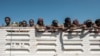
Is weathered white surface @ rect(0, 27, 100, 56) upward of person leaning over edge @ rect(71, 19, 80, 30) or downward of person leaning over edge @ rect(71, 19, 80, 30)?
downward

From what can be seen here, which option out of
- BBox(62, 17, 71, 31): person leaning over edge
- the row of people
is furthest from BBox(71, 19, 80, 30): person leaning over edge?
BBox(62, 17, 71, 31): person leaning over edge

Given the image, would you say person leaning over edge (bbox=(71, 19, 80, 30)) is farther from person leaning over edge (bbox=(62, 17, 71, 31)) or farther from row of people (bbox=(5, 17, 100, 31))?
person leaning over edge (bbox=(62, 17, 71, 31))

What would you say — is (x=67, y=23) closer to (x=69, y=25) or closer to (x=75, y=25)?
(x=69, y=25)

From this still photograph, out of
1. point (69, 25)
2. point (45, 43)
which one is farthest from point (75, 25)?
point (45, 43)

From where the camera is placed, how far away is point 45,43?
652cm

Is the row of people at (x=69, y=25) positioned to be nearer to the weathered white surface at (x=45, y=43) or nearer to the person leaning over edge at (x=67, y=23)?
the person leaning over edge at (x=67, y=23)

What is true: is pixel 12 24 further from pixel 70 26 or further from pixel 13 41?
pixel 70 26

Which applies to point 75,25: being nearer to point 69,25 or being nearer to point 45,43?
point 69,25

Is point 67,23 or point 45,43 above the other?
point 67,23

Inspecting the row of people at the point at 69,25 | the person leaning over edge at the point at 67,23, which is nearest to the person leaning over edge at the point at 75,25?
the row of people at the point at 69,25

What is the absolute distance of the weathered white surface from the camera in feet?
21.3

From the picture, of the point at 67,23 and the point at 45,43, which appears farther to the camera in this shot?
the point at 67,23

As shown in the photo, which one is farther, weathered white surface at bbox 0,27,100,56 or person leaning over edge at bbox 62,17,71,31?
person leaning over edge at bbox 62,17,71,31

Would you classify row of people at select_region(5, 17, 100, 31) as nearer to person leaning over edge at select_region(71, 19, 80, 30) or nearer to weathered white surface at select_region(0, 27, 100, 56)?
person leaning over edge at select_region(71, 19, 80, 30)
